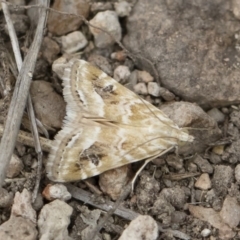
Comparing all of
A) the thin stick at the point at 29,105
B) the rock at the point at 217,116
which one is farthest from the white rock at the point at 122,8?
the rock at the point at 217,116

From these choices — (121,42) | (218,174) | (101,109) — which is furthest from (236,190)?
(121,42)

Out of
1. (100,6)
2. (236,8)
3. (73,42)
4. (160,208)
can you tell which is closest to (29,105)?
(73,42)

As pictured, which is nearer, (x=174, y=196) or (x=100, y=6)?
(x=174, y=196)

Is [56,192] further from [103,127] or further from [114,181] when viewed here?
[103,127]

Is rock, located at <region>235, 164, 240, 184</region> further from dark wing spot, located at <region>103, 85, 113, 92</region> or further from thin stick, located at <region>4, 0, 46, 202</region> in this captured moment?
thin stick, located at <region>4, 0, 46, 202</region>

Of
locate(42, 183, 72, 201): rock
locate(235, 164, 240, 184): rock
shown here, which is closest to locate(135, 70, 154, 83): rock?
locate(235, 164, 240, 184): rock

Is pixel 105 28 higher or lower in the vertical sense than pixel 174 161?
higher

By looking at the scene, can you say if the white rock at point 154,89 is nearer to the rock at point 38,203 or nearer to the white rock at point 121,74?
the white rock at point 121,74

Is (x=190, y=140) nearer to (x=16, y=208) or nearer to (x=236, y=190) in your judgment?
(x=236, y=190)

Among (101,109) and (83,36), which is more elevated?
(83,36)
